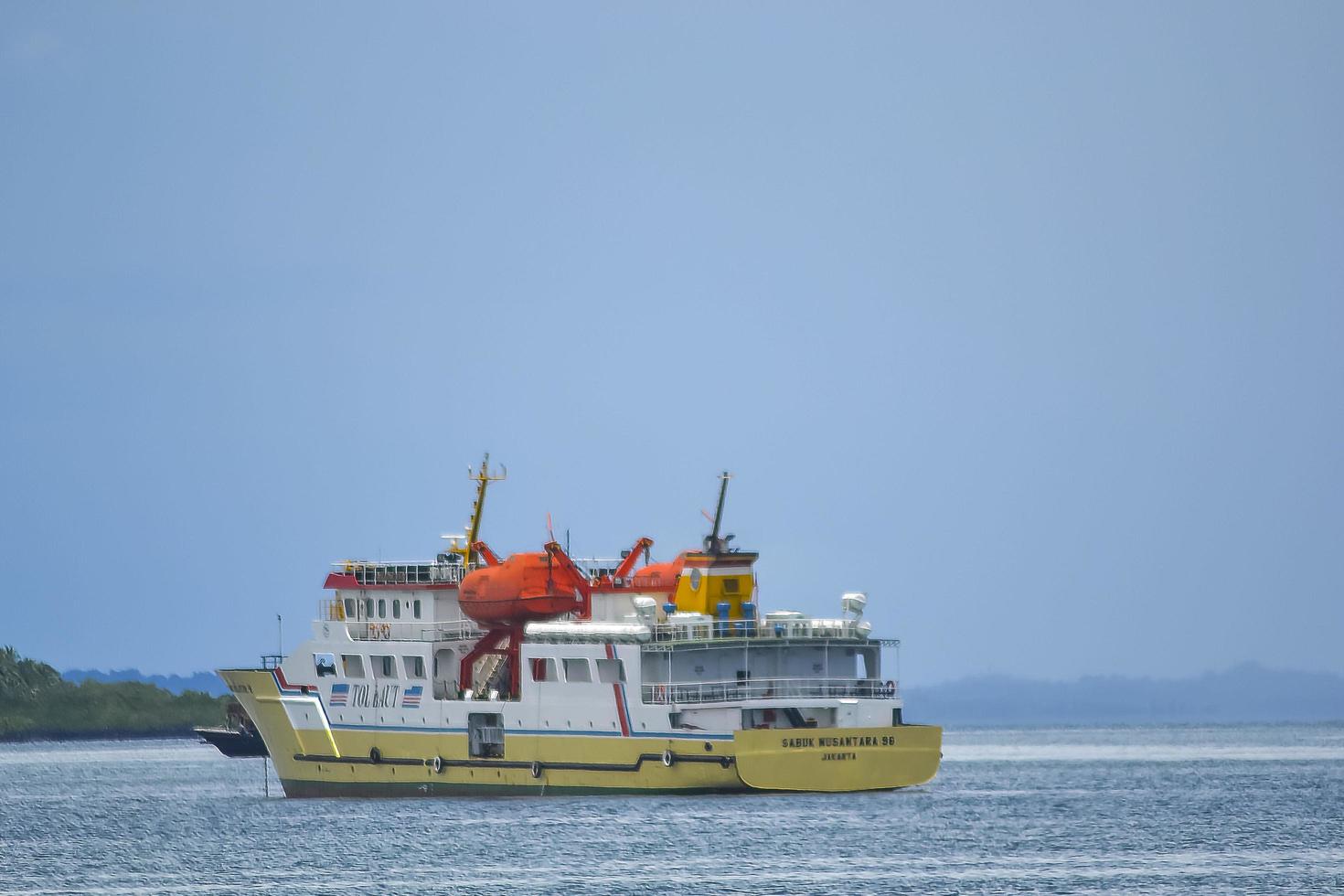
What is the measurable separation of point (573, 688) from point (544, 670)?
6.44 ft

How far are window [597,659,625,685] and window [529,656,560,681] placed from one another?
1.57 m

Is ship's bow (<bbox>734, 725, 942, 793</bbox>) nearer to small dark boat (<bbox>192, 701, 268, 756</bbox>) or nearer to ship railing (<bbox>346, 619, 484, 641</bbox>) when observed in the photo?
ship railing (<bbox>346, 619, 484, 641</bbox>)

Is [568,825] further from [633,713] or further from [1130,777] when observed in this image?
[1130,777]

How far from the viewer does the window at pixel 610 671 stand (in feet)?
189

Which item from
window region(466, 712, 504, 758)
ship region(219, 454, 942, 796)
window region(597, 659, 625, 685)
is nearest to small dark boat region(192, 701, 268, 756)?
ship region(219, 454, 942, 796)

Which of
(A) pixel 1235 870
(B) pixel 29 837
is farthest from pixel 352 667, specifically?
(A) pixel 1235 870

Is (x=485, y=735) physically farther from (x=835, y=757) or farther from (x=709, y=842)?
(x=709, y=842)

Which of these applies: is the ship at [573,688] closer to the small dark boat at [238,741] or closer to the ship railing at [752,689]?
the ship railing at [752,689]

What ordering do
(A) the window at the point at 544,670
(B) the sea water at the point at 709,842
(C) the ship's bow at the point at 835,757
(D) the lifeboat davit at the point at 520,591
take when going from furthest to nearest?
(D) the lifeboat davit at the point at 520,591 → (A) the window at the point at 544,670 → (C) the ship's bow at the point at 835,757 → (B) the sea water at the point at 709,842

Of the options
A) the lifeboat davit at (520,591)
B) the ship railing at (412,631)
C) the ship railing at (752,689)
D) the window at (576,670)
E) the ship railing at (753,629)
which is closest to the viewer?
the ship railing at (752,689)

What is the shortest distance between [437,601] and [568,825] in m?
12.3

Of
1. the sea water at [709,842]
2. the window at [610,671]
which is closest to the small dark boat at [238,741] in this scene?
the sea water at [709,842]

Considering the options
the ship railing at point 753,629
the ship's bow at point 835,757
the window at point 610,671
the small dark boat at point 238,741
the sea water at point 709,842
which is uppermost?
the ship railing at point 753,629

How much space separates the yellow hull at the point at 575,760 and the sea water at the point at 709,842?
0.67 meters
